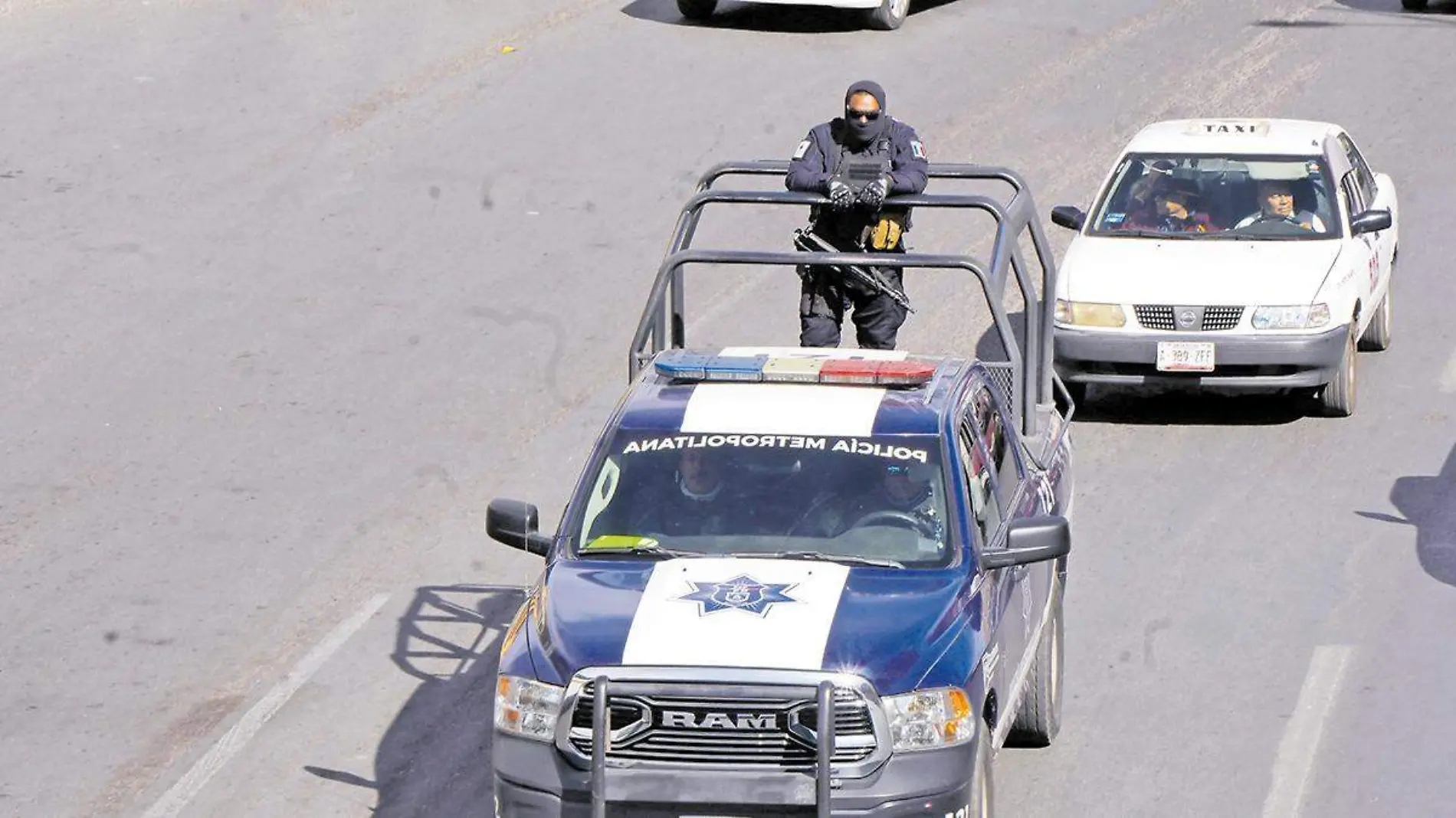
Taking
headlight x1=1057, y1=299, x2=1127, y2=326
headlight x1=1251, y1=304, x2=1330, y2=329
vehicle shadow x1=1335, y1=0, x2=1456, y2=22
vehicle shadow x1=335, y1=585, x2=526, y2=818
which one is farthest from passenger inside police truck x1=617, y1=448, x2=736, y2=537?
vehicle shadow x1=1335, y1=0, x2=1456, y2=22

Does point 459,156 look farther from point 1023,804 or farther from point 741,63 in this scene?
point 1023,804

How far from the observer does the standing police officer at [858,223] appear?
11.3 metres

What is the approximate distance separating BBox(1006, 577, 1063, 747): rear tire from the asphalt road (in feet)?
0.34

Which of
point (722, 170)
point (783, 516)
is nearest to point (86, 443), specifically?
point (722, 170)

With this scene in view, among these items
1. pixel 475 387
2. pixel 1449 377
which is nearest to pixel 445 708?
pixel 475 387

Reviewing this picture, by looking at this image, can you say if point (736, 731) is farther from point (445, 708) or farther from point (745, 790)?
point (445, 708)

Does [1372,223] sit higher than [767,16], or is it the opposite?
[1372,223]

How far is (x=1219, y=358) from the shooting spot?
14.5 metres

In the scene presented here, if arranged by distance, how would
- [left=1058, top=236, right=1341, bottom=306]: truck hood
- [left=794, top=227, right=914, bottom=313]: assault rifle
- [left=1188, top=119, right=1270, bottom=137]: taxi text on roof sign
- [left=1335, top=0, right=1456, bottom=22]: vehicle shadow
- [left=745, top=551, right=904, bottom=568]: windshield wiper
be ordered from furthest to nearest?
[left=1335, top=0, right=1456, bottom=22]: vehicle shadow < [left=1188, top=119, right=1270, bottom=137]: taxi text on roof sign < [left=1058, top=236, right=1341, bottom=306]: truck hood < [left=794, top=227, right=914, bottom=313]: assault rifle < [left=745, top=551, right=904, bottom=568]: windshield wiper

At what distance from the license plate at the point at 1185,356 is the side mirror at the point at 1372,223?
148 cm

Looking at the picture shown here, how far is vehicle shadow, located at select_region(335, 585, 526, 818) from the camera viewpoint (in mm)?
9336

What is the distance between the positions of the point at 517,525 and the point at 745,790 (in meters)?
1.63

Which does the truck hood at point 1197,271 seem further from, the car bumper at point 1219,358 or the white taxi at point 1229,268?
the car bumper at point 1219,358

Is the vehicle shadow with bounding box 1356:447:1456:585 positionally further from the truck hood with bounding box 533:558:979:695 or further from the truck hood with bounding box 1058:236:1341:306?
the truck hood with bounding box 533:558:979:695
